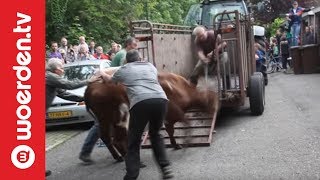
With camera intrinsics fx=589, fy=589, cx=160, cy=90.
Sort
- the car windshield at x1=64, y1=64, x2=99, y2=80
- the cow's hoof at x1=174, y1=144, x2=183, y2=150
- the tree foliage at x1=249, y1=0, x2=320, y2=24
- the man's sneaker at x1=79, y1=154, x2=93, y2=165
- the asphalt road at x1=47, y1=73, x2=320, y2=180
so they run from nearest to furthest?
the asphalt road at x1=47, y1=73, x2=320, y2=180, the man's sneaker at x1=79, y1=154, x2=93, y2=165, the cow's hoof at x1=174, y1=144, x2=183, y2=150, the car windshield at x1=64, y1=64, x2=99, y2=80, the tree foliage at x1=249, y1=0, x2=320, y2=24

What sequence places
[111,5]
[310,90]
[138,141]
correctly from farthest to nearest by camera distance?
1. [111,5]
2. [310,90]
3. [138,141]

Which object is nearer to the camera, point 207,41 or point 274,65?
point 207,41

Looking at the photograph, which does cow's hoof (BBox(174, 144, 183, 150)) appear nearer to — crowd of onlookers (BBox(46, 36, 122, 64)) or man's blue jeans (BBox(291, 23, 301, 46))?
crowd of onlookers (BBox(46, 36, 122, 64))

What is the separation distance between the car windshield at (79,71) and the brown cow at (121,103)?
5.03m

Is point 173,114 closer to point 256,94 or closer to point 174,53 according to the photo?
point 174,53

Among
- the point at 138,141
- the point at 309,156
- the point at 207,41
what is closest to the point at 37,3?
the point at 138,141

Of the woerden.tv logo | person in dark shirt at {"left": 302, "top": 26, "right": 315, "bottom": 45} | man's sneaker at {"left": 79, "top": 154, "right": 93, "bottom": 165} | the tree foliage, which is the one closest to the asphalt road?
man's sneaker at {"left": 79, "top": 154, "right": 93, "bottom": 165}

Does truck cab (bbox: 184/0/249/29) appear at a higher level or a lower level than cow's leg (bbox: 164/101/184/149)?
higher

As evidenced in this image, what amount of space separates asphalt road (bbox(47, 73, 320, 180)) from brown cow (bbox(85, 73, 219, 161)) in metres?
0.44

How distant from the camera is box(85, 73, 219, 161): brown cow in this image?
8086 mm

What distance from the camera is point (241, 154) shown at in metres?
8.65

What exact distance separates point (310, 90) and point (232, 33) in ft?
17.9

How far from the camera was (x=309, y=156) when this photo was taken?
27.2 feet

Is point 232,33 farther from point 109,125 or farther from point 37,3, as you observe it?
point 37,3
